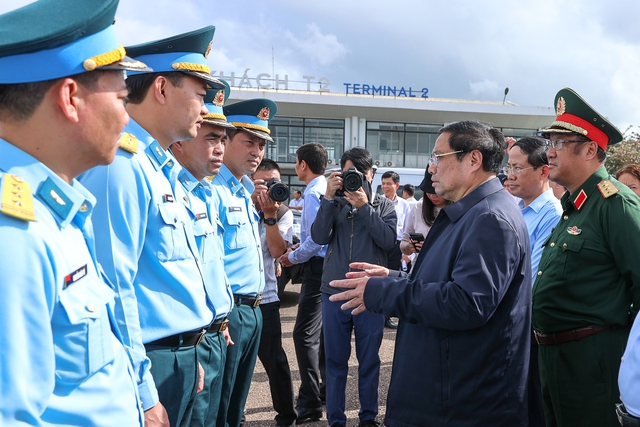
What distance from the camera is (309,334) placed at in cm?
443

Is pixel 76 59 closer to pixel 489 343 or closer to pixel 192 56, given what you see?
pixel 192 56

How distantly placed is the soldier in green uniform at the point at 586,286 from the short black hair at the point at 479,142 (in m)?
0.78

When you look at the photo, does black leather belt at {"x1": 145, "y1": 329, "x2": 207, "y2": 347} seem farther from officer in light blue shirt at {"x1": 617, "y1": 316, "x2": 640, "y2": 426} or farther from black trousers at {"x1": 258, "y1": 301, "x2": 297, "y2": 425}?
black trousers at {"x1": 258, "y1": 301, "x2": 297, "y2": 425}

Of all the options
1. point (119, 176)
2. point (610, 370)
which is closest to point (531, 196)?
point (610, 370)

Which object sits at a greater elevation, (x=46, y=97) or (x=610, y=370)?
(x=46, y=97)

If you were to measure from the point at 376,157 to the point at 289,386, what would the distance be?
23921 mm

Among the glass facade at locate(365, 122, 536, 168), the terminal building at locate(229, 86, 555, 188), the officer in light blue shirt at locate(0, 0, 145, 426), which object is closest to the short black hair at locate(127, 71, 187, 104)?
the officer in light blue shirt at locate(0, 0, 145, 426)

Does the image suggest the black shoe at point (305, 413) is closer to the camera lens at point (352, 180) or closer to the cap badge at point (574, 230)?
the camera lens at point (352, 180)

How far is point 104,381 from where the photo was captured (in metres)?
1.41

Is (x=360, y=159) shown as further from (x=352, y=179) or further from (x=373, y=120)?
(x=373, y=120)

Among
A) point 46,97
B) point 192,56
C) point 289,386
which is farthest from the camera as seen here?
point 289,386

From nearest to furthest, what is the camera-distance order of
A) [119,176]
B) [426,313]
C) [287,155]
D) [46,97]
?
[46,97], [119,176], [426,313], [287,155]

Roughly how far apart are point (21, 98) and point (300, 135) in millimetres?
26216

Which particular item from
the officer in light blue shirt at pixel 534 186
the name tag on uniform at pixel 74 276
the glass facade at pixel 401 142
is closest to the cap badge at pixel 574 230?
the officer in light blue shirt at pixel 534 186
